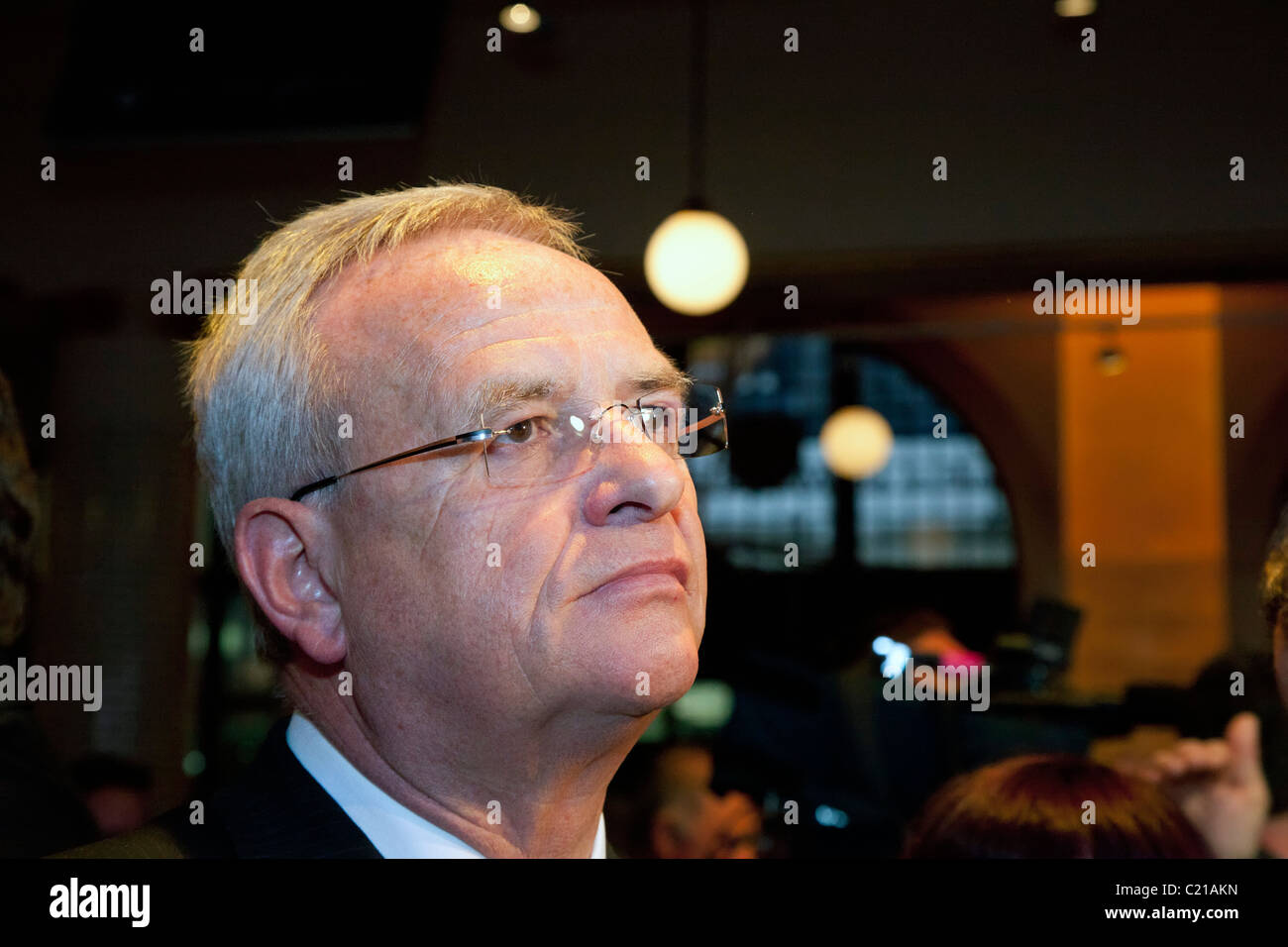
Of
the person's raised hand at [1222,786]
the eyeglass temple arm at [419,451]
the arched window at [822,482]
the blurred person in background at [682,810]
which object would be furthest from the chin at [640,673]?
the person's raised hand at [1222,786]

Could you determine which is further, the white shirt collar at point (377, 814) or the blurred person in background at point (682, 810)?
the blurred person in background at point (682, 810)

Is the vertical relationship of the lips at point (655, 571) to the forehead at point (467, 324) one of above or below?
below

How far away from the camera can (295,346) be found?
3.62 ft

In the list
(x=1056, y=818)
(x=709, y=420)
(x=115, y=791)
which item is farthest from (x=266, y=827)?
(x=1056, y=818)

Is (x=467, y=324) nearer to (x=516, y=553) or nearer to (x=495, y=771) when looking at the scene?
(x=516, y=553)

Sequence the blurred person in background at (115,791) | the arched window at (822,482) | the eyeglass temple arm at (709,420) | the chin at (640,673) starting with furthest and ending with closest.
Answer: the arched window at (822,482)
the blurred person in background at (115,791)
the eyeglass temple arm at (709,420)
the chin at (640,673)

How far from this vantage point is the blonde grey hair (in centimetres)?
109

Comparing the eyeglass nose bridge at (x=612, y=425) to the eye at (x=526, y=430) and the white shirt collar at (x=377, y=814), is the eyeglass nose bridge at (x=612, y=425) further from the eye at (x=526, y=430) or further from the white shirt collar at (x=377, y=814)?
the white shirt collar at (x=377, y=814)

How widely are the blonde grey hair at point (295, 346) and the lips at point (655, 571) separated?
29 centimetres

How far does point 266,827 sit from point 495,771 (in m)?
0.23

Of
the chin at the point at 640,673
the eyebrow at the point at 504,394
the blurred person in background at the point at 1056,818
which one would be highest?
the eyebrow at the point at 504,394

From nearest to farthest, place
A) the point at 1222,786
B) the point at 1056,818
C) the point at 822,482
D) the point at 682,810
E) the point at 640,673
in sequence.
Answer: the point at 640,673 < the point at 1056,818 < the point at 1222,786 < the point at 682,810 < the point at 822,482

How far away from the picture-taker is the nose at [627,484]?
3.39ft

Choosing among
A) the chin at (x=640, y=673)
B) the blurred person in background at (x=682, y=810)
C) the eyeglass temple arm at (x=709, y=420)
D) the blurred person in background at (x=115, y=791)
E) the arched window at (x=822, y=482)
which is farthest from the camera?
the arched window at (x=822, y=482)
